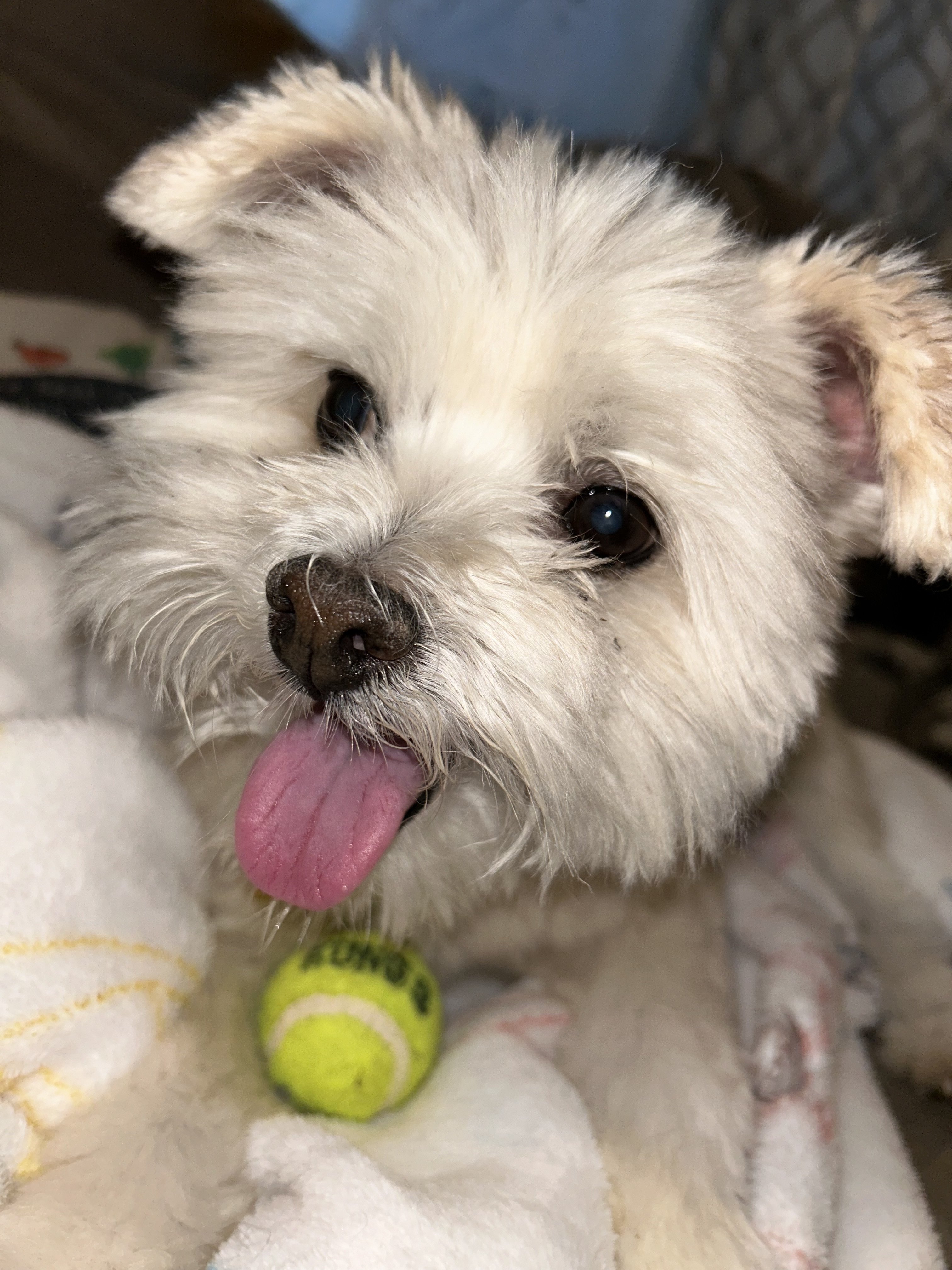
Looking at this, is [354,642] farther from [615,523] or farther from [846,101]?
[846,101]

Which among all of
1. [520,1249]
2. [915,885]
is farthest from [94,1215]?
[915,885]

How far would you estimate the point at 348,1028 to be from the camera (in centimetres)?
153

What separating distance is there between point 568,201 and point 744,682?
76 centimetres

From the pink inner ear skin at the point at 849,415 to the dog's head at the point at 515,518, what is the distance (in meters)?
0.03

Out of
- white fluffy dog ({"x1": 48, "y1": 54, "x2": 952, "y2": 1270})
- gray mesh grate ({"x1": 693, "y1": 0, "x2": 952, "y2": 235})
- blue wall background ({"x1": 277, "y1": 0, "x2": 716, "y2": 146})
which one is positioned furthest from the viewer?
blue wall background ({"x1": 277, "y1": 0, "x2": 716, "y2": 146})

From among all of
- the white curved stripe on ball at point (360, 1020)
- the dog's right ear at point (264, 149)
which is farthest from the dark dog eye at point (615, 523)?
the white curved stripe on ball at point (360, 1020)

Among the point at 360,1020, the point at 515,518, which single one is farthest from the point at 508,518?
the point at 360,1020

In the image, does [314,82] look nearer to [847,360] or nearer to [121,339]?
[121,339]

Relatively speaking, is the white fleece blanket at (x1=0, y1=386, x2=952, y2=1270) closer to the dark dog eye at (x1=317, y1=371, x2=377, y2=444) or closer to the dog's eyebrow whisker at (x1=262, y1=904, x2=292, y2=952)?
the dog's eyebrow whisker at (x1=262, y1=904, x2=292, y2=952)

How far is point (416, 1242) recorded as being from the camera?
1315 millimetres

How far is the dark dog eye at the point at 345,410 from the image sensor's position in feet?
5.49

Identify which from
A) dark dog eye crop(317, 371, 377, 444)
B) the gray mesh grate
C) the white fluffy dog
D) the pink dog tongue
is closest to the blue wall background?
the gray mesh grate

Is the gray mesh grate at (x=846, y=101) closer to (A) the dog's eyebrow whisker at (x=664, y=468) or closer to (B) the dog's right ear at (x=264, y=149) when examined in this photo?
(B) the dog's right ear at (x=264, y=149)

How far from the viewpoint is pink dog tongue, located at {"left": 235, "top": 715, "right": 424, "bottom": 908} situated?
1.45 meters
